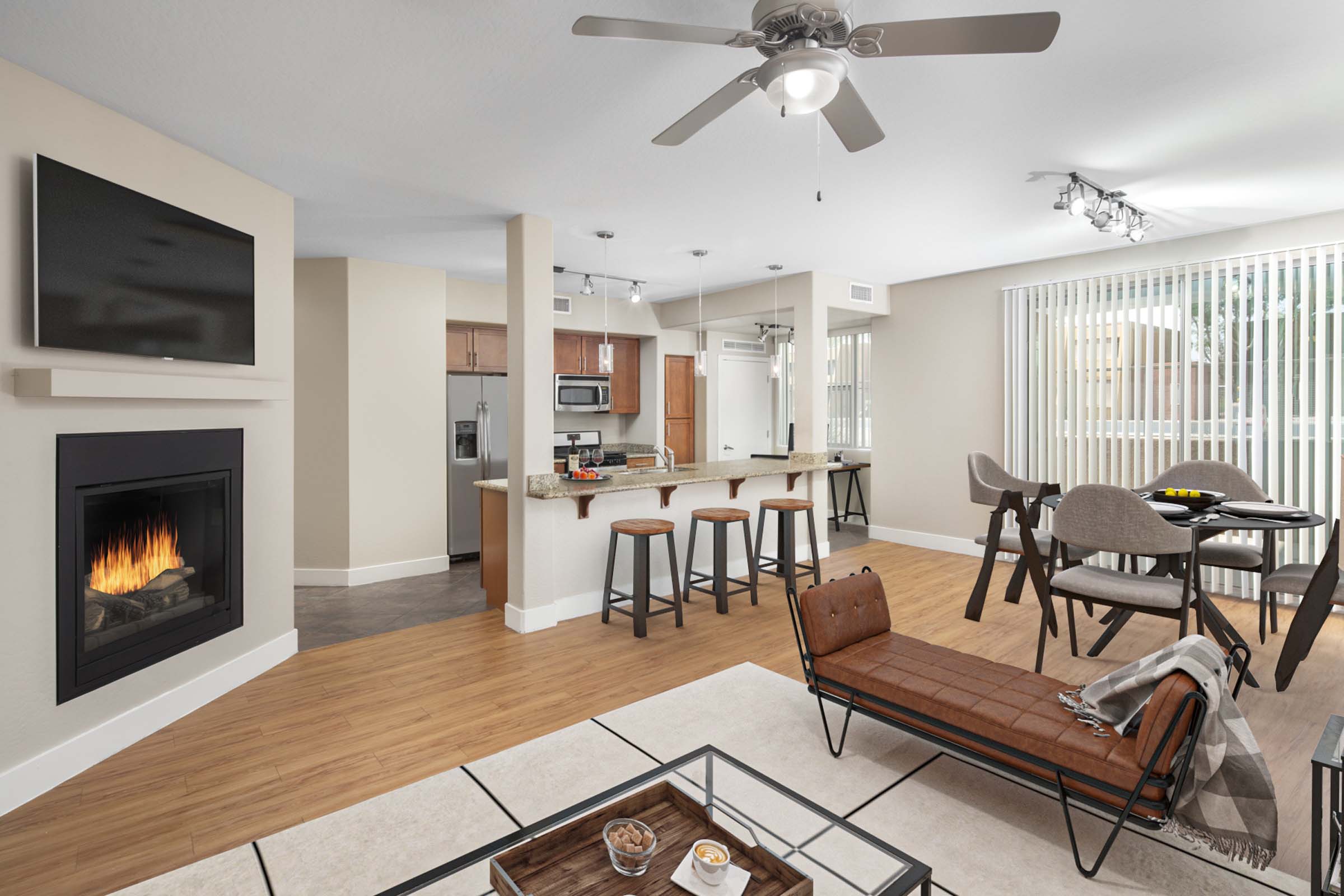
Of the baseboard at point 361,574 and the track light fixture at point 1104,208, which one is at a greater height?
the track light fixture at point 1104,208

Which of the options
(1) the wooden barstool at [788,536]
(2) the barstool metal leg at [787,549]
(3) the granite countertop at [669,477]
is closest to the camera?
(2) the barstool metal leg at [787,549]

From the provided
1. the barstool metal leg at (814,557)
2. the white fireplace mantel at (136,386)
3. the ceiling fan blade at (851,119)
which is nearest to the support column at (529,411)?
the white fireplace mantel at (136,386)

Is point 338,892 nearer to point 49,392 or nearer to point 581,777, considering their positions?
point 581,777

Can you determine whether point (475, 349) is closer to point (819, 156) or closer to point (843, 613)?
point (819, 156)

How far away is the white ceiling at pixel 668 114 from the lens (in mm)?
2082

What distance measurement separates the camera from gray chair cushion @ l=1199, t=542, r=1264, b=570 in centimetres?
381

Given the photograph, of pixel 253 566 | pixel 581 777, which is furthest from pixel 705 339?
pixel 581 777

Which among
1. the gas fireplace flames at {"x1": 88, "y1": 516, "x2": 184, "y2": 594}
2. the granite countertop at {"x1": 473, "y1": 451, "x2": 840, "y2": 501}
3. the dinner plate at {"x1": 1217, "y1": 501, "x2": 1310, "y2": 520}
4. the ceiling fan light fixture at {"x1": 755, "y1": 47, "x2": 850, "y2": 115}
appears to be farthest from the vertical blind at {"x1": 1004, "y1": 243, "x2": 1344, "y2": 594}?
the gas fireplace flames at {"x1": 88, "y1": 516, "x2": 184, "y2": 594}

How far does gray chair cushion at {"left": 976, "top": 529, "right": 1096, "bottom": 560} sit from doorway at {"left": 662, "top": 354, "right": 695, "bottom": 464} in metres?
3.87

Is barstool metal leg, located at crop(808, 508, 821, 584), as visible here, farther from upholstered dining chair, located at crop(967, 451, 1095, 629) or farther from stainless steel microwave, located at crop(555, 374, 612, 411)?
stainless steel microwave, located at crop(555, 374, 612, 411)

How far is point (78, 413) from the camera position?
2520 mm

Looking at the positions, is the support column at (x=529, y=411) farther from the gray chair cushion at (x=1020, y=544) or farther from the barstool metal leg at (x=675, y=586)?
the gray chair cushion at (x=1020, y=544)

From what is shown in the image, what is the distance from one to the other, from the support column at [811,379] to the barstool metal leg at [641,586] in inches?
92.0

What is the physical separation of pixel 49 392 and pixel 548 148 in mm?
2145
